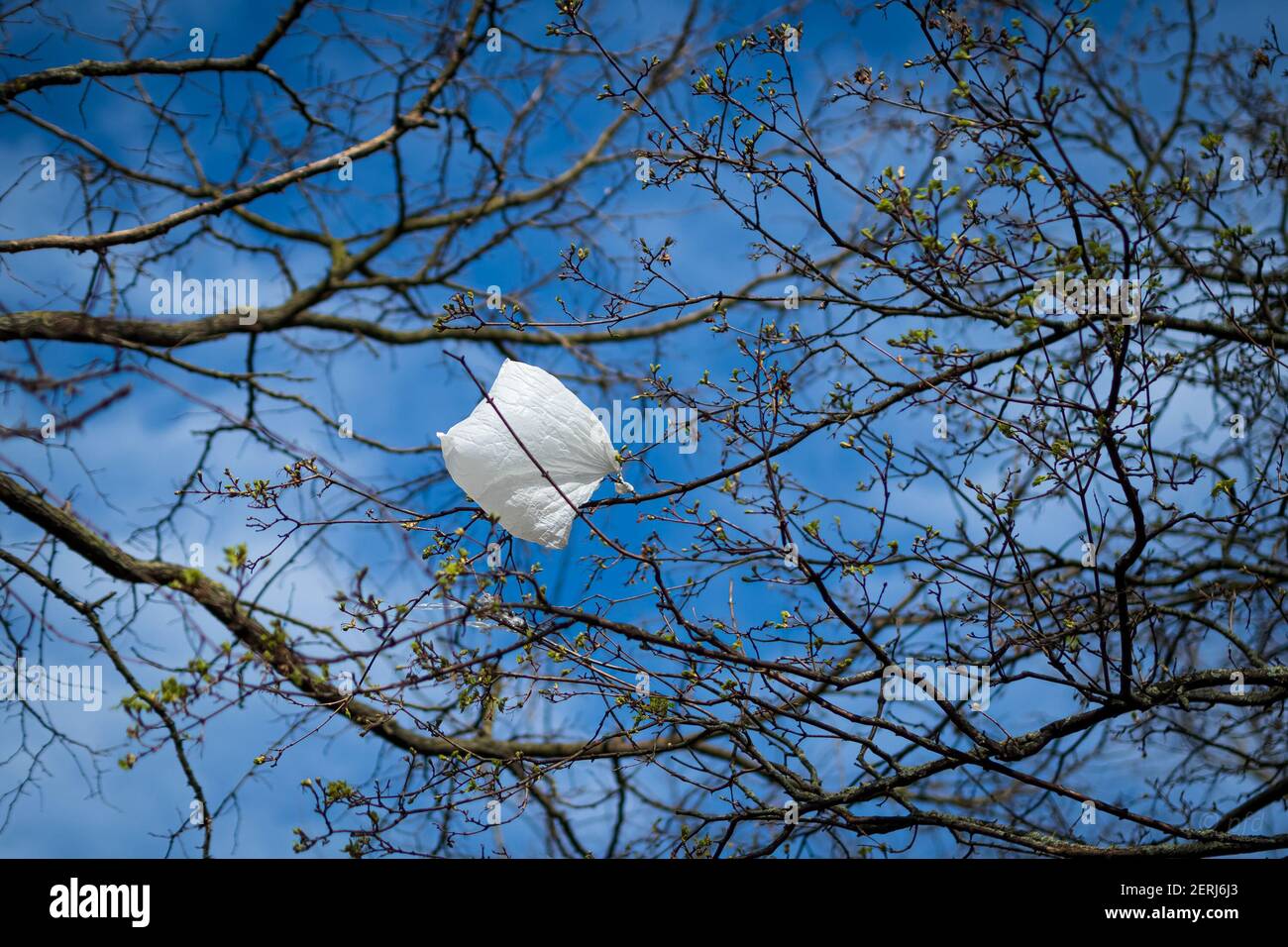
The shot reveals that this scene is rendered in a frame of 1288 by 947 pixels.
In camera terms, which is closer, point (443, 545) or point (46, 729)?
point (443, 545)

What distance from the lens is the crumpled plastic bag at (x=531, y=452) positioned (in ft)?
8.61

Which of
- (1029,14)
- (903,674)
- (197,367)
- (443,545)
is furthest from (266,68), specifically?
(903,674)

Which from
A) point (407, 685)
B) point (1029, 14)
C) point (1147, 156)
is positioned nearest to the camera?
point (407, 685)

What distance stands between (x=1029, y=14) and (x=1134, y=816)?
1.83m

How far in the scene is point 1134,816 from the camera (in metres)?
2.34

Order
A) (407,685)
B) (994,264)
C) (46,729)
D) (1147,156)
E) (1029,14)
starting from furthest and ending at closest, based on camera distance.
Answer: (1147,156), (46,729), (994,264), (1029,14), (407,685)

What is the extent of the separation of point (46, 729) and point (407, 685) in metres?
2.65

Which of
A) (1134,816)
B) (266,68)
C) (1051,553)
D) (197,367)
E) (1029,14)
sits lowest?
(1134,816)

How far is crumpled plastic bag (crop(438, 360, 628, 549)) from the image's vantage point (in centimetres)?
262

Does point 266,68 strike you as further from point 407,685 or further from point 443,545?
point 407,685

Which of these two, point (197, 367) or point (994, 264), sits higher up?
point (197, 367)

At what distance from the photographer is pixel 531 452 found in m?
2.67
